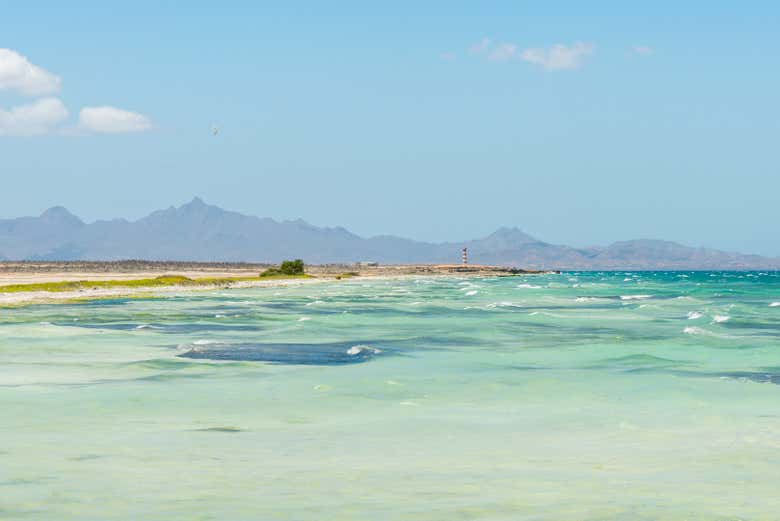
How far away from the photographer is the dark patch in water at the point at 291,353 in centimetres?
3459

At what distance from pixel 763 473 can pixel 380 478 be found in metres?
6.09

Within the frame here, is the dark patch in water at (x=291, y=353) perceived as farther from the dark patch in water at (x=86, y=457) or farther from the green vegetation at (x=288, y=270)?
the green vegetation at (x=288, y=270)

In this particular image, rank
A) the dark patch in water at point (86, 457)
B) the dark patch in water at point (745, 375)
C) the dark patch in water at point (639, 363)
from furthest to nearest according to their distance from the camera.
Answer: the dark patch in water at point (639, 363) < the dark patch in water at point (745, 375) < the dark patch in water at point (86, 457)

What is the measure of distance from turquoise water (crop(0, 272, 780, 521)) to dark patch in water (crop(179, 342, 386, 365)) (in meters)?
0.13

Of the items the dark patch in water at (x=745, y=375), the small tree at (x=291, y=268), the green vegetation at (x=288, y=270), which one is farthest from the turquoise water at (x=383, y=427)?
the small tree at (x=291, y=268)

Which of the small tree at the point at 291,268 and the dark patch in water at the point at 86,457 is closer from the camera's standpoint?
the dark patch in water at the point at 86,457

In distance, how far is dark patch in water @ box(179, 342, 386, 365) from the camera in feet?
113

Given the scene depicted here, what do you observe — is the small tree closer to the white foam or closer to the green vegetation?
the green vegetation

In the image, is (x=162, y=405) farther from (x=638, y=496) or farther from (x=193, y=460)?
(x=638, y=496)

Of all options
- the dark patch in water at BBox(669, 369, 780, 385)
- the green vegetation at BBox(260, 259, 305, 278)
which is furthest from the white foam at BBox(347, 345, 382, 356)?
the green vegetation at BBox(260, 259, 305, 278)

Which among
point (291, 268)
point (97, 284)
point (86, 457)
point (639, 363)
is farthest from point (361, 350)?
point (291, 268)

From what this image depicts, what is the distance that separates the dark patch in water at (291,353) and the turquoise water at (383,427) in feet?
0.43

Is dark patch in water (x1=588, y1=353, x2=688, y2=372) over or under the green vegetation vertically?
under

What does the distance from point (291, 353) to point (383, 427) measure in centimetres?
1632
